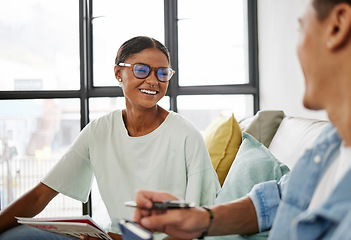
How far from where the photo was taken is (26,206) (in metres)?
1.70

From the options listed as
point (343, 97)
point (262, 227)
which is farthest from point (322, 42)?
point (262, 227)

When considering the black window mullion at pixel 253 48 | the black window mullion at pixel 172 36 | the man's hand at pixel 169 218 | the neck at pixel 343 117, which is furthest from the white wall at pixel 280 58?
the neck at pixel 343 117

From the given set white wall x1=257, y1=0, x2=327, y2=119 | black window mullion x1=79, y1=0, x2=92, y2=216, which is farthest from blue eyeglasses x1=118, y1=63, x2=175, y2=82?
black window mullion x1=79, y1=0, x2=92, y2=216

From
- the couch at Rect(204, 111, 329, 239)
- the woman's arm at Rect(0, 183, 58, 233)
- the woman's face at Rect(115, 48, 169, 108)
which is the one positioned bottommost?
the woman's arm at Rect(0, 183, 58, 233)

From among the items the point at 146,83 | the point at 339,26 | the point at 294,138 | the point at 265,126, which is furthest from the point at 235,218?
the point at 265,126

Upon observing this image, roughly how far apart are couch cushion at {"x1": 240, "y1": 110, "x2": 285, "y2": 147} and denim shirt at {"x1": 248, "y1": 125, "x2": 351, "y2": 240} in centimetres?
99

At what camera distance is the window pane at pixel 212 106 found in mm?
3557

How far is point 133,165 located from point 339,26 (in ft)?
3.84

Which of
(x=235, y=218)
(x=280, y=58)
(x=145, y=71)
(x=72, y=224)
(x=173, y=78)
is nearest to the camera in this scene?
(x=235, y=218)

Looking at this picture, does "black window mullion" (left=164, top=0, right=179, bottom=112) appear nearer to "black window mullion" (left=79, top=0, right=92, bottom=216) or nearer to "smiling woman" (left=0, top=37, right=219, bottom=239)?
"black window mullion" (left=79, top=0, right=92, bottom=216)

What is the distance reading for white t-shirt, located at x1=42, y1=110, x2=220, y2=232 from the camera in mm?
1698

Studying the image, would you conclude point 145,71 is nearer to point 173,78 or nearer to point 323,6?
point 323,6

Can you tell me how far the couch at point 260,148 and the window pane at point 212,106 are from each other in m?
1.17

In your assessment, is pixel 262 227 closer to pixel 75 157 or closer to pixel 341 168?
pixel 341 168
